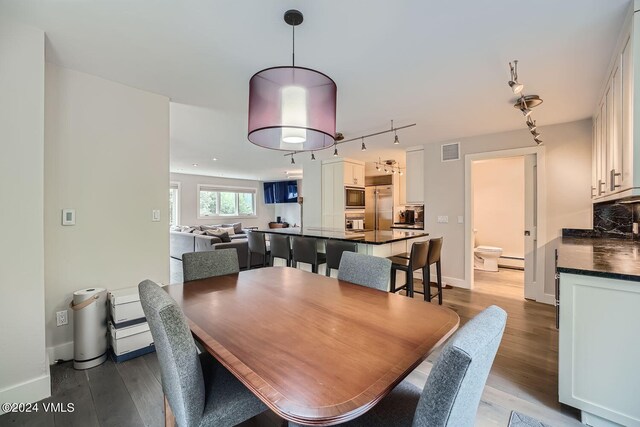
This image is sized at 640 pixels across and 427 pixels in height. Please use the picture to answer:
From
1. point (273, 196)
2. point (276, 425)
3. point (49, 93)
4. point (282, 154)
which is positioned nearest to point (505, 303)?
point (276, 425)

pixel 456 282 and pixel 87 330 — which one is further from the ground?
pixel 87 330

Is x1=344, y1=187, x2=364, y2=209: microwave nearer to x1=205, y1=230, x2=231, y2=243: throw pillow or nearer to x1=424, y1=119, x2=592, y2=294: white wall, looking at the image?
x1=424, y1=119, x2=592, y2=294: white wall

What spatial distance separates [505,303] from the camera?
A: 369 centimetres

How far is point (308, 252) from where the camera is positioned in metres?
3.21

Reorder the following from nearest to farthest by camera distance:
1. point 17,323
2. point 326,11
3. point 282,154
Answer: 1. point 326,11
2. point 17,323
3. point 282,154

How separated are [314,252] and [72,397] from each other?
7.16 ft

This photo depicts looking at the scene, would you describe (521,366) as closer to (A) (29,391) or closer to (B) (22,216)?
(A) (29,391)

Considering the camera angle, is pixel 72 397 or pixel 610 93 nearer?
pixel 72 397

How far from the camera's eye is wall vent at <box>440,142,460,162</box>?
4.38 m

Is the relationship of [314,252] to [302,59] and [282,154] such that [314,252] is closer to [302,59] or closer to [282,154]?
[302,59]

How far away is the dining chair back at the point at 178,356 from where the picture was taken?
95cm

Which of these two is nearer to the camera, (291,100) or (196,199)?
(291,100)

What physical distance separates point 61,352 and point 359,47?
3.25 m

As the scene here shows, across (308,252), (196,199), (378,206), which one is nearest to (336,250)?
(308,252)
